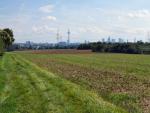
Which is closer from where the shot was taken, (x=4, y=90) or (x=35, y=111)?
(x=35, y=111)

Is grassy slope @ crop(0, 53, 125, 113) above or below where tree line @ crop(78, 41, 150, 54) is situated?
above

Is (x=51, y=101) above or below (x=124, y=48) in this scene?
above

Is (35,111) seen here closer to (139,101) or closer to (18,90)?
(139,101)

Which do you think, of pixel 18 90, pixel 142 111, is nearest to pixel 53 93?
pixel 18 90

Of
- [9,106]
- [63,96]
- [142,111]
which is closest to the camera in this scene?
[142,111]

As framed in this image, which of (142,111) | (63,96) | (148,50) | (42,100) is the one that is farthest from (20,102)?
(148,50)

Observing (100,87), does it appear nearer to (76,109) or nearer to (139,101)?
(139,101)

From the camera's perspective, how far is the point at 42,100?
15688 millimetres

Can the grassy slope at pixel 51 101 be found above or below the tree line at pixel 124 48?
above

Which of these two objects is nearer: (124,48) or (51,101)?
(51,101)

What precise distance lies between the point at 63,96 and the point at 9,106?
3205 millimetres

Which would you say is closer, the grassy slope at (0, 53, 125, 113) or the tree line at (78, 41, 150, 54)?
the grassy slope at (0, 53, 125, 113)

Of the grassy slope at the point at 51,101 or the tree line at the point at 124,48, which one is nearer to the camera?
the grassy slope at the point at 51,101

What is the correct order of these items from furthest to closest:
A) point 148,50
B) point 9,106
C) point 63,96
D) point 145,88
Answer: point 148,50 < point 145,88 < point 63,96 < point 9,106
